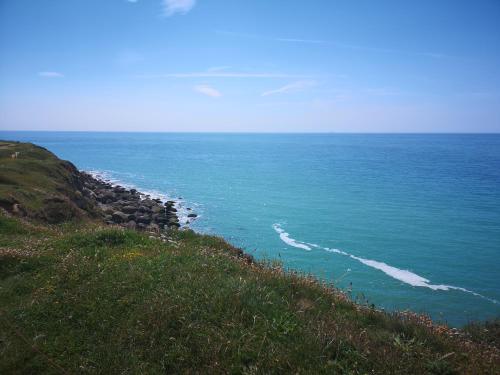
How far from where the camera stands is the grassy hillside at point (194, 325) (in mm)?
6551

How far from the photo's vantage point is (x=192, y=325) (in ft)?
23.8

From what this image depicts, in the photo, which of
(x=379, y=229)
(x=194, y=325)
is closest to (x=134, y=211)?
(x=379, y=229)

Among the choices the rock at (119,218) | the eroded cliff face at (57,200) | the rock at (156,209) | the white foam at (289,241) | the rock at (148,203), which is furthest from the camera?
the rock at (148,203)

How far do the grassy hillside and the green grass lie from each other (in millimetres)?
24

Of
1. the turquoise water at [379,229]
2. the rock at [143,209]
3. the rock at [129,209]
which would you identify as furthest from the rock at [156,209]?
the turquoise water at [379,229]

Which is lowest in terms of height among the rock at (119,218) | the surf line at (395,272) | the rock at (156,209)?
the surf line at (395,272)

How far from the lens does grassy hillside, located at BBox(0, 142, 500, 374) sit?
21.5 ft

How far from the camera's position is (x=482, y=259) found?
29.5 metres

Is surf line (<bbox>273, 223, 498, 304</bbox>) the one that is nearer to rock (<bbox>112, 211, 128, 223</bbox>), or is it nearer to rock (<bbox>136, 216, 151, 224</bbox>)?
rock (<bbox>136, 216, 151, 224</bbox>)

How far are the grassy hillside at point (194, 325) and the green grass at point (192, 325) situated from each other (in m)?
0.02

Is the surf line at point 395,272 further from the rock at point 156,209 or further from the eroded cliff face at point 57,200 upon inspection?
the rock at point 156,209

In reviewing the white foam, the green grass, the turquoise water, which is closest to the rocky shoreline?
the turquoise water

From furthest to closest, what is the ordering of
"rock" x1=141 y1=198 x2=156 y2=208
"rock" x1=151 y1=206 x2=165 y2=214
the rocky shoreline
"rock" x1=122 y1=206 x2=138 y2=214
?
Answer: 1. "rock" x1=141 y1=198 x2=156 y2=208
2. "rock" x1=151 y1=206 x2=165 y2=214
3. "rock" x1=122 y1=206 x2=138 y2=214
4. the rocky shoreline

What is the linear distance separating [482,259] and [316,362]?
30286 mm
